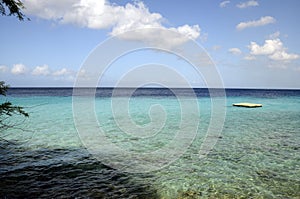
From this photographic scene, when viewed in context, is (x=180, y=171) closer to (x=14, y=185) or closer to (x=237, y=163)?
(x=237, y=163)

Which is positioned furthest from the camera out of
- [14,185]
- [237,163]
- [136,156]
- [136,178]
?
[136,156]

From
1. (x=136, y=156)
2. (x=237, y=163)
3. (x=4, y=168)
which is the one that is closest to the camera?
(x=4, y=168)

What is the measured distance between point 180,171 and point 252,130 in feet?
37.9

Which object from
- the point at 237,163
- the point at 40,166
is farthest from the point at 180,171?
the point at 40,166

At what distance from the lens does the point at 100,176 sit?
29.6 ft

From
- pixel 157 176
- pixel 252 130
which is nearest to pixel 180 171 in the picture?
pixel 157 176

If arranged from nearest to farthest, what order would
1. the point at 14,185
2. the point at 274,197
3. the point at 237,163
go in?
the point at 274,197 < the point at 14,185 < the point at 237,163

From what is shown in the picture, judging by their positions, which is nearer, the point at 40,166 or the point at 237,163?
the point at 40,166

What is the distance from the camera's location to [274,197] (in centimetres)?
743

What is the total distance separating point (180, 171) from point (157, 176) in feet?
3.54

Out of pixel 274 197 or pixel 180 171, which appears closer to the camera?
pixel 274 197

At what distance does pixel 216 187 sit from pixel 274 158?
15.6ft

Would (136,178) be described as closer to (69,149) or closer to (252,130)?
(69,149)

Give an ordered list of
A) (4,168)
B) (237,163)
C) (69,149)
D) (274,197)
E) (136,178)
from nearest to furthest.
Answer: (274,197) < (136,178) < (4,168) < (237,163) < (69,149)
